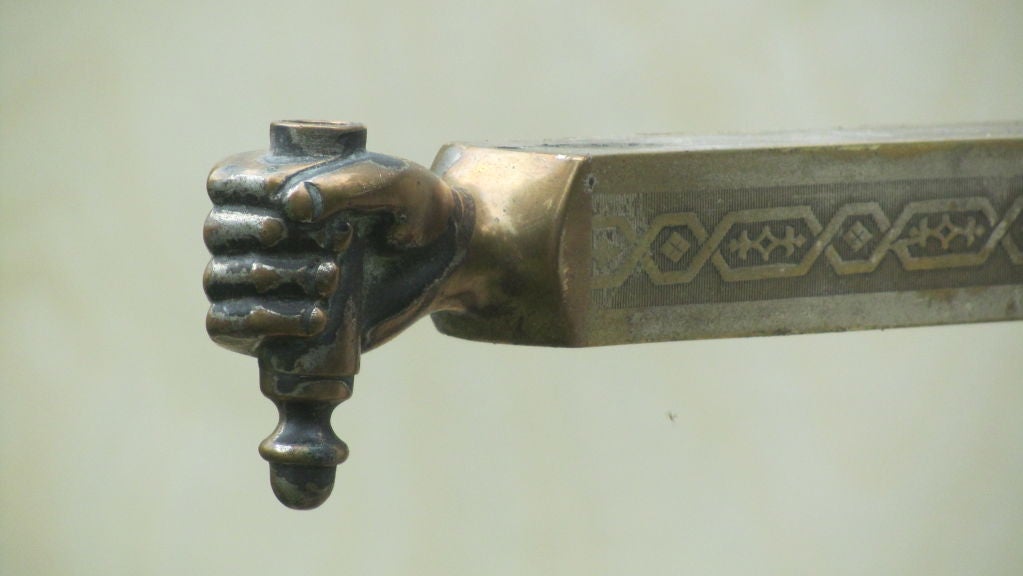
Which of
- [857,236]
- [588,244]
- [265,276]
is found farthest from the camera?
[857,236]

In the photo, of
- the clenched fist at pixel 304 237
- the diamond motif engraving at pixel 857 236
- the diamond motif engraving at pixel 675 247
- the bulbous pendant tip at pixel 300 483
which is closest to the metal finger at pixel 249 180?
the clenched fist at pixel 304 237

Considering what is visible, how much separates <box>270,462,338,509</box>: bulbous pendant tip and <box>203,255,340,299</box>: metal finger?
0.09m

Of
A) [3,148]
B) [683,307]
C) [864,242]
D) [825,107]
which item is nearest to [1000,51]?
[825,107]

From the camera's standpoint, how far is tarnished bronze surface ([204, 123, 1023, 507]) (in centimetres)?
102

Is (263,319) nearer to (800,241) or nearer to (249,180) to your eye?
(249,180)

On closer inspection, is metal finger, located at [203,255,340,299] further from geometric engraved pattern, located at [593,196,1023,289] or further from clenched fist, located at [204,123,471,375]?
geometric engraved pattern, located at [593,196,1023,289]

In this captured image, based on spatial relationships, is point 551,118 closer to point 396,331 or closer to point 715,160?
point 715,160

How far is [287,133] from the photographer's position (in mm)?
1052

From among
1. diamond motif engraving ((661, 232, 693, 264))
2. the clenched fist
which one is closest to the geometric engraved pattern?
diamond motif engraving ((661, 232, 693, 264))

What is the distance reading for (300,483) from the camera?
1.03 metres

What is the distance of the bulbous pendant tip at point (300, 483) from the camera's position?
3.39ft

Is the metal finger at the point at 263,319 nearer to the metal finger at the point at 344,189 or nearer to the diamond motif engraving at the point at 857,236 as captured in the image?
the metal finger at the point at 344,189

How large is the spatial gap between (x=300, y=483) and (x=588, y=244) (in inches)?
9.8

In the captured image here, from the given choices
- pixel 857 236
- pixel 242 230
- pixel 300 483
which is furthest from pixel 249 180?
pixel 857 236
